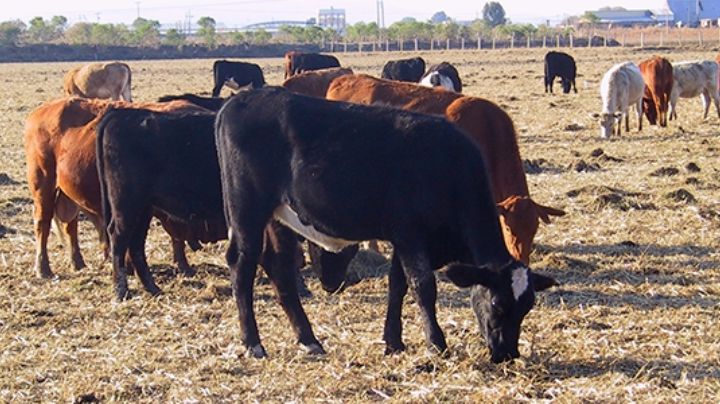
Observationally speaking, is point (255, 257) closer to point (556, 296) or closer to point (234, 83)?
point (556, 296)

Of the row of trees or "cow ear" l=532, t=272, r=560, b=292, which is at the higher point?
the row of trees

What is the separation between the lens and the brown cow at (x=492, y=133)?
7.84 m

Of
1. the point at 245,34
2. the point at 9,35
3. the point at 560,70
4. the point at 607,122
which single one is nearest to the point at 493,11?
the point at 245,34

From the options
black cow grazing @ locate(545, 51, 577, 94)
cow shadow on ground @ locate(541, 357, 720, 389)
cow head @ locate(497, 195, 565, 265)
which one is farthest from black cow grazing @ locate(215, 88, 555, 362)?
black cow grazing @ locate(545, 51, 577, 94)

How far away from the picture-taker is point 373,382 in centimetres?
612

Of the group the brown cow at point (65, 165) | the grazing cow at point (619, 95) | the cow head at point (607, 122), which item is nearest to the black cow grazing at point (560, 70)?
the grazing cow at point (619, 95)

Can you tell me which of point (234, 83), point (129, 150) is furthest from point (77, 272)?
point (234, 83)

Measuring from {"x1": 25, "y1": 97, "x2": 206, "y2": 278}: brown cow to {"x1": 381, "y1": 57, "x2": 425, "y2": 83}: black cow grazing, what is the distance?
1483 cm

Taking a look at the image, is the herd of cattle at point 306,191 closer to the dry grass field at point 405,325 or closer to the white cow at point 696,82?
the dry grass field at point 405,325

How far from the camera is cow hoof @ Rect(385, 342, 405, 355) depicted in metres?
6.68

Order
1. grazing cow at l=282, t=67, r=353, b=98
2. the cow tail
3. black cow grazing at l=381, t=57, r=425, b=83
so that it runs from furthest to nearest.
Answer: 1. black cow grazing at l=381, t=57, r=425, b=83
2. grazing cow at l=282, t=67, r=353, b=98
3. the cow tail

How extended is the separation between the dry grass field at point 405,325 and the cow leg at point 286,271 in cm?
16

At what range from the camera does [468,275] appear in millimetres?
6035

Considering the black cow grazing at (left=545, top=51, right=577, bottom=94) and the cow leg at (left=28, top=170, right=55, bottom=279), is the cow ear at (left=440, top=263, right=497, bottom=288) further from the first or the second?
Result: the black cow grazing at (left=545, top=51, right=577, bottom=94)
